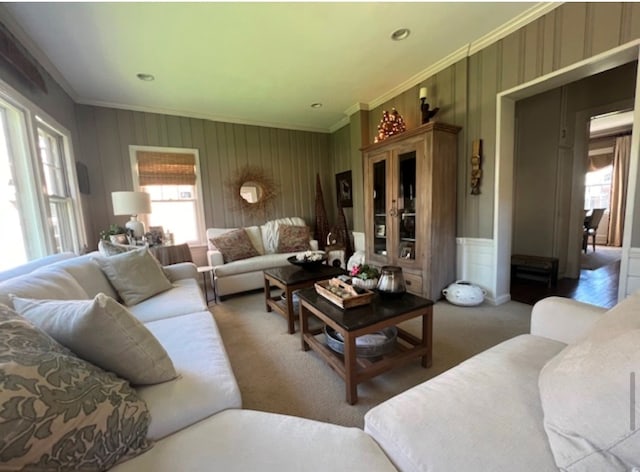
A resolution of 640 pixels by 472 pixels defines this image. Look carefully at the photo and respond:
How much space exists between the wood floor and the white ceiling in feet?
8.77

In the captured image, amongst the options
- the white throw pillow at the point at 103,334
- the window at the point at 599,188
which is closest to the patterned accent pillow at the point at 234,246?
the white throw pillow at the point at 103,334

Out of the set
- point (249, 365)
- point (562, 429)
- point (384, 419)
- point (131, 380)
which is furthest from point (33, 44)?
point (562, 429)

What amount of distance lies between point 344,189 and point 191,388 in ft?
13.3

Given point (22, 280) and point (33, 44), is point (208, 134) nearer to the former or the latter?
point (33, 44)

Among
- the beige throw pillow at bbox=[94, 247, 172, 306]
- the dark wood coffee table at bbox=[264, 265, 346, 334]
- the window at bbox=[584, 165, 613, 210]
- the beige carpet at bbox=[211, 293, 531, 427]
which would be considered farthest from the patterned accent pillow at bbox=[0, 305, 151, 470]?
the window at bbox=[584, 165, 613, 210]

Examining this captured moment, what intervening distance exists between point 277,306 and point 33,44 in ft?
10.0

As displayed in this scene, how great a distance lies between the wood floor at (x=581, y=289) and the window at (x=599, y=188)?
354 cm

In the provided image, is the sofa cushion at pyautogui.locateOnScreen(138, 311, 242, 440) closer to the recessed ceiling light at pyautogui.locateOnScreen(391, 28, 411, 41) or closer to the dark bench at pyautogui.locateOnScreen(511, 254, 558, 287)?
the recessed ceiling light at pyautogui.locateOnScreen(391, 28, 411, 41)

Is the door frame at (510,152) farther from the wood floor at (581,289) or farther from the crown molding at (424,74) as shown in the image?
the crown molding at (424,74)

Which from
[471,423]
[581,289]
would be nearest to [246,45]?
[471,423]

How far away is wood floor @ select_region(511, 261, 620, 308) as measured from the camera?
2.77 meters

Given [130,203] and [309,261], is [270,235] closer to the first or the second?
[309,261]

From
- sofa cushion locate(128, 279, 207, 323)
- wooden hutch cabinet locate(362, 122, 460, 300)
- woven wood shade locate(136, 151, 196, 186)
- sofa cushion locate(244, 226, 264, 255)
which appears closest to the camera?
sofa cushion locate(128, 279, 207, 323)

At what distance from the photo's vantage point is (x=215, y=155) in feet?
13.4
